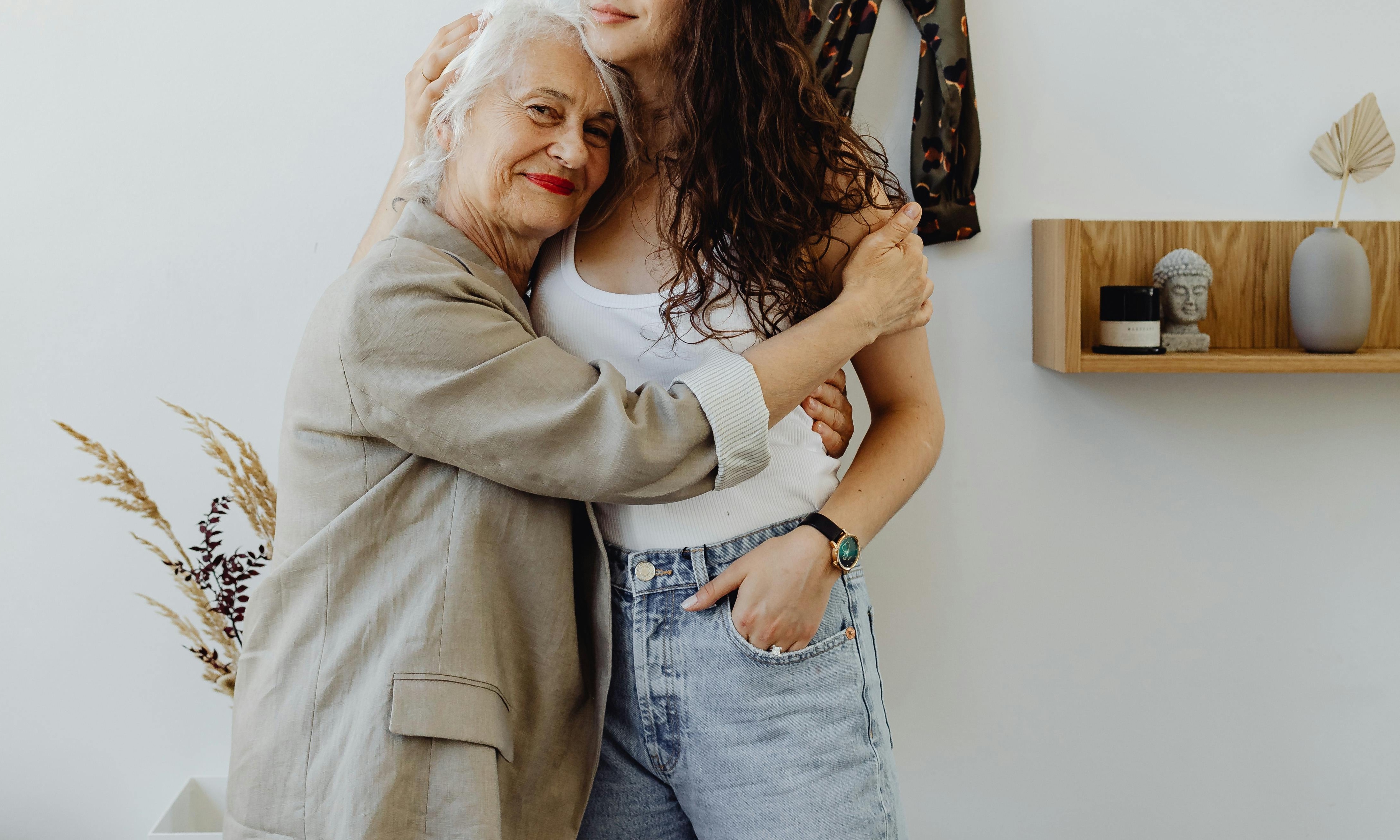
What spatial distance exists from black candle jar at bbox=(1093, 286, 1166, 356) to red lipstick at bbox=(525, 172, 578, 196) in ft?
3.35

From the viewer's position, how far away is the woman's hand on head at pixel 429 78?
3.87 feet

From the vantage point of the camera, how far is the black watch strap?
1.05 metres

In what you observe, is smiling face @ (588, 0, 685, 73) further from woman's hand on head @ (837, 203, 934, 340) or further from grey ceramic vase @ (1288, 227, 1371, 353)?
grey ceramic vase @ (1288, 227, 1371, 353)

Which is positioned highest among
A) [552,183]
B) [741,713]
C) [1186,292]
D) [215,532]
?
[552,183]

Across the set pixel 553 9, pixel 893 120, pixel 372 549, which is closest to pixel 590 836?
pixel 372 549

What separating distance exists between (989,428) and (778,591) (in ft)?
2.98

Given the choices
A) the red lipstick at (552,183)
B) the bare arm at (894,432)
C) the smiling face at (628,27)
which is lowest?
the bare arm at (894,432)

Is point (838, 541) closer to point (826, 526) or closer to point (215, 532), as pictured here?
point (826, 526)

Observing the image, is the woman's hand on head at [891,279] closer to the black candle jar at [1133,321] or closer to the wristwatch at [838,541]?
the wristwatch at [838,541]

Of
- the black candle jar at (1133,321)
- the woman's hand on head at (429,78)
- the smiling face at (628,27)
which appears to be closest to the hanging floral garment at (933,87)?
the black candle jar at (1133,321)

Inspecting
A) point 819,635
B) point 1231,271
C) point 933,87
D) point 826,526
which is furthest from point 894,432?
point 1231,271

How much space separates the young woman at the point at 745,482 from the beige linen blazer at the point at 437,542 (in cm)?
9

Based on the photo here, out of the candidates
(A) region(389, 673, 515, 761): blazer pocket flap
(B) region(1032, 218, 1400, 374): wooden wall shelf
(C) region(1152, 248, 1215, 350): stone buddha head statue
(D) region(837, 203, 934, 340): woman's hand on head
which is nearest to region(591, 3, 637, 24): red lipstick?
(D) region(837, 203, 934, 340): woman's hand on head

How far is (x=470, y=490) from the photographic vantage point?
95 centimetres
